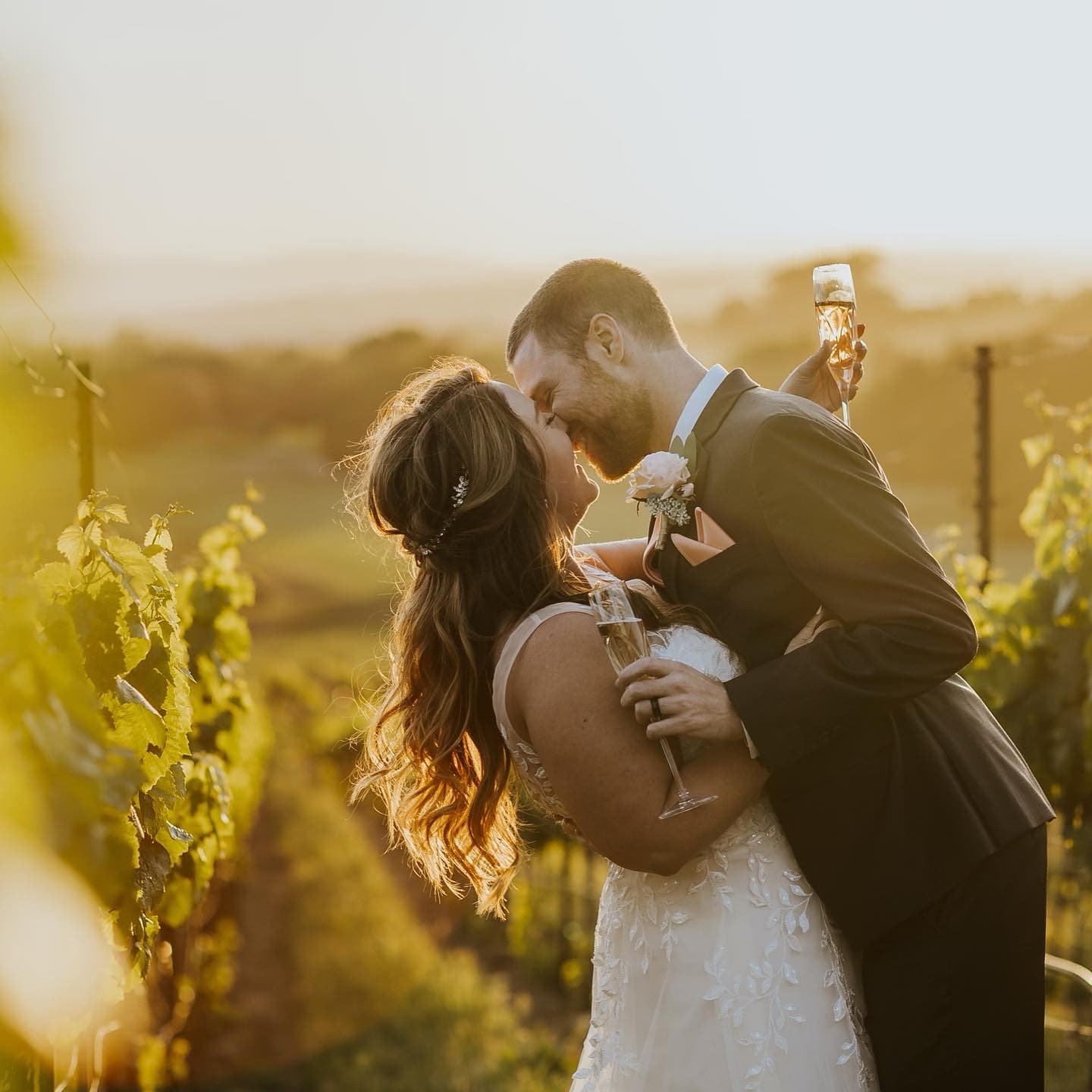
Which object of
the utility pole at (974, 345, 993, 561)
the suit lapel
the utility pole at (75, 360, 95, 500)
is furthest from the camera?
the utility pole at (974, 345, 993, 561)

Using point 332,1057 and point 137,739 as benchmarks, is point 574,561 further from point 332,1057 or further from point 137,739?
point 332,1057

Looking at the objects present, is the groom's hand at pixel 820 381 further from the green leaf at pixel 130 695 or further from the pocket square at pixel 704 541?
the green leaf at pixel 130 695

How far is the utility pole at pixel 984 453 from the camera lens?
7.12m

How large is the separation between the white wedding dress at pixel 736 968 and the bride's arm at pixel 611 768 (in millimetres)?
87

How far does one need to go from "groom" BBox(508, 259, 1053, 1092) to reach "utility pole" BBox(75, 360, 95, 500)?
2.06 metres

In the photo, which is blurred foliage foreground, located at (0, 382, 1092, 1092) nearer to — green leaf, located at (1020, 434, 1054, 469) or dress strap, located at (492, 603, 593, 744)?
green leaf, located at (1020, 434, 1054, 469)

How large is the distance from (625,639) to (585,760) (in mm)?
233

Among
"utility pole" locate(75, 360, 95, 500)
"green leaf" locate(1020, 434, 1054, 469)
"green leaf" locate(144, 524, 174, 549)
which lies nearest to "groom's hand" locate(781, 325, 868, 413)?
"green leaf" locate(144, 524, 174, 549)

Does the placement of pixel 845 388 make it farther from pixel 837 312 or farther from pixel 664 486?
pixel 664 486

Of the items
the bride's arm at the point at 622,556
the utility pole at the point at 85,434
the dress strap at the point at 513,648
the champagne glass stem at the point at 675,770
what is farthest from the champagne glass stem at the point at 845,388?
the utility pole at the point at 85,434


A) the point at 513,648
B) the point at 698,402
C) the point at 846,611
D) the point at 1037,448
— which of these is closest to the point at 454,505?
the point at 513,648

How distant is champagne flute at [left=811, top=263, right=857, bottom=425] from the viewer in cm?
280

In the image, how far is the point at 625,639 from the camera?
2.25 meters

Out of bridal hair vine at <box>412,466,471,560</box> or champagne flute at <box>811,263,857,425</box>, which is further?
champagne flute at <box>811,263,857,425</box>
